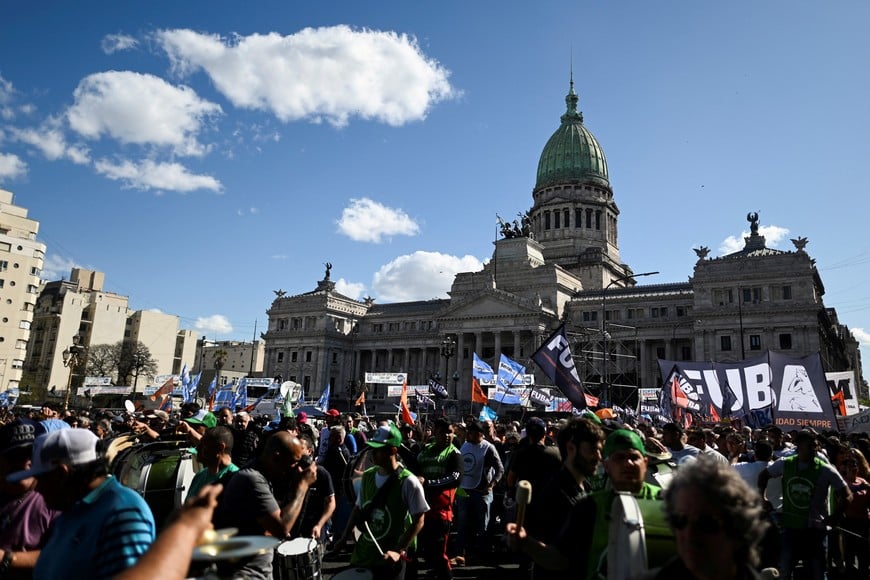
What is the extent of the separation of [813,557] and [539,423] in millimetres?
3916

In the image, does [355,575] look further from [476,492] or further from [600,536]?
[476,492]

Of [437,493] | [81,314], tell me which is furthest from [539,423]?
[81,314]

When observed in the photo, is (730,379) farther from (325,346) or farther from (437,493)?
(325,346)

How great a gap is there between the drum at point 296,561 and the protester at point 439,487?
2.15 meters

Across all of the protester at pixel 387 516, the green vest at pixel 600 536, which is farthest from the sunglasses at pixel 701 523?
the protester at pixel 387 516

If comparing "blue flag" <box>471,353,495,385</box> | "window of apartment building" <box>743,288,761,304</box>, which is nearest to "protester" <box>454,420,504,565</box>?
"blue flag" <box>471,353,495,385</box>

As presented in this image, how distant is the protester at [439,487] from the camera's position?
26.5 ft

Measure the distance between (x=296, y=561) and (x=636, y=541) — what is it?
3.79 metres

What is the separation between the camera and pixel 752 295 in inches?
2239

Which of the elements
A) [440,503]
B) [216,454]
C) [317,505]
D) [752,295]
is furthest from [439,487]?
[752,295]

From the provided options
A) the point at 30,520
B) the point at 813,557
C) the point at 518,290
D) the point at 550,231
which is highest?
the point at 550,231

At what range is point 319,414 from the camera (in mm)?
30891

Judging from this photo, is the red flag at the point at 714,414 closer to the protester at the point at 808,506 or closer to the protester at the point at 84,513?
the protester at the point at 808,506

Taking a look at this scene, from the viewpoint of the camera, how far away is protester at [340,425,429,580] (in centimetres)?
593
